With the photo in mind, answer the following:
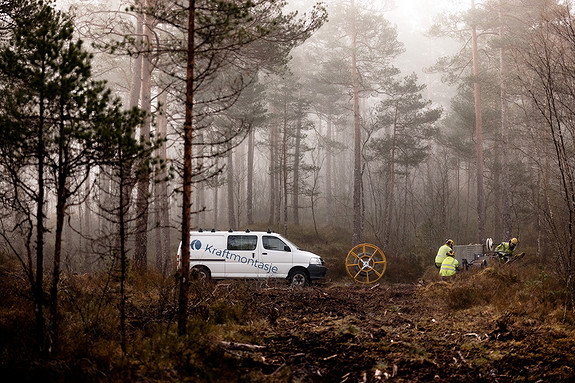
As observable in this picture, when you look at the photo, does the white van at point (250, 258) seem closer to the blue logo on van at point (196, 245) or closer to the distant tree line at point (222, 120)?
the blue logo on van at point (196, 245)

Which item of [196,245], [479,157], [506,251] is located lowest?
[506,251]

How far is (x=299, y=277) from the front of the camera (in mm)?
15344

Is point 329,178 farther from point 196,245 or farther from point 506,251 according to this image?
point 196,245

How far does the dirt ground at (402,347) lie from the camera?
6.16m

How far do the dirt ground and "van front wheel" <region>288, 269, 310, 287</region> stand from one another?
14.5 ft

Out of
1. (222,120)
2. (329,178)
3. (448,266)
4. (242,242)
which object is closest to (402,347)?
(448,266)

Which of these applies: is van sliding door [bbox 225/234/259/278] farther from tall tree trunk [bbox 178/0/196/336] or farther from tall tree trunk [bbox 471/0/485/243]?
tall tree trunk [bbox 471/0/485/243]

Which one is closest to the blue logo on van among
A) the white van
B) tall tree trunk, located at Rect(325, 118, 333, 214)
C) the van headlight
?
the white van

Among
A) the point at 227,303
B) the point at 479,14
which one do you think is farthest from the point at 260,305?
the point at 479,14

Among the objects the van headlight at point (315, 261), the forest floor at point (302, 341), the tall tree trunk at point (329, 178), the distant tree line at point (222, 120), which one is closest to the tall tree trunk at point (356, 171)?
the distant tree line at point (222, 120)

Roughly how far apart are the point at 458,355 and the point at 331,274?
1156 cm

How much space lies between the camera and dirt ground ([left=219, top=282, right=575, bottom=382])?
6156mm

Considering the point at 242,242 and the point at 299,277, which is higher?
the point at 242,242

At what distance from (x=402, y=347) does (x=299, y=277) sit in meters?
8.19
